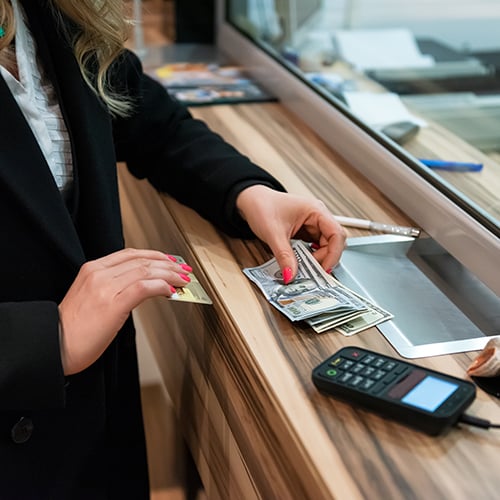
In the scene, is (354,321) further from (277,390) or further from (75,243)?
(75,243)

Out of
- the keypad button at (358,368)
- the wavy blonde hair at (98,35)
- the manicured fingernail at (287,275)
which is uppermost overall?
the wavy blonde hair at (98,35)

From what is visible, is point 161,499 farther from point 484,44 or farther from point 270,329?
point 484,44

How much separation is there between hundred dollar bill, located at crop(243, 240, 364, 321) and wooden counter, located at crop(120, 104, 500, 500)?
0.02m

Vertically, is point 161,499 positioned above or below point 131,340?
below

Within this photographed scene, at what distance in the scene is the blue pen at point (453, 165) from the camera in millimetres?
1276

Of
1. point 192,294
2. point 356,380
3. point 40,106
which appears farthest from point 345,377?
point 40,106

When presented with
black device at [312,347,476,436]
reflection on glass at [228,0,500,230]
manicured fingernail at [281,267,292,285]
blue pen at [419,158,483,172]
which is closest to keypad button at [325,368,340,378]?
black device at [312,347,476,436]

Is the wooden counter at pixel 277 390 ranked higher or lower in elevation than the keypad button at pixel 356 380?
lower

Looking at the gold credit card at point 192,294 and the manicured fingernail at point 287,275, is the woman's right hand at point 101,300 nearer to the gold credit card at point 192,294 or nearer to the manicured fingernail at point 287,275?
the gold credit card at point 192,294

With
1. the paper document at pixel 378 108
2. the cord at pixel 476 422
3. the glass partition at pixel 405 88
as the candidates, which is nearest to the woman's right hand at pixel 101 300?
the cord at pixel 476 422

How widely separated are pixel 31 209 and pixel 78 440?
0.34 m

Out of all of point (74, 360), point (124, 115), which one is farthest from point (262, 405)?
point (124, 115)

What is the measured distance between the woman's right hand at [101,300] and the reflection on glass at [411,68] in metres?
0.51

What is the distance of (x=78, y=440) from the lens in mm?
1036
